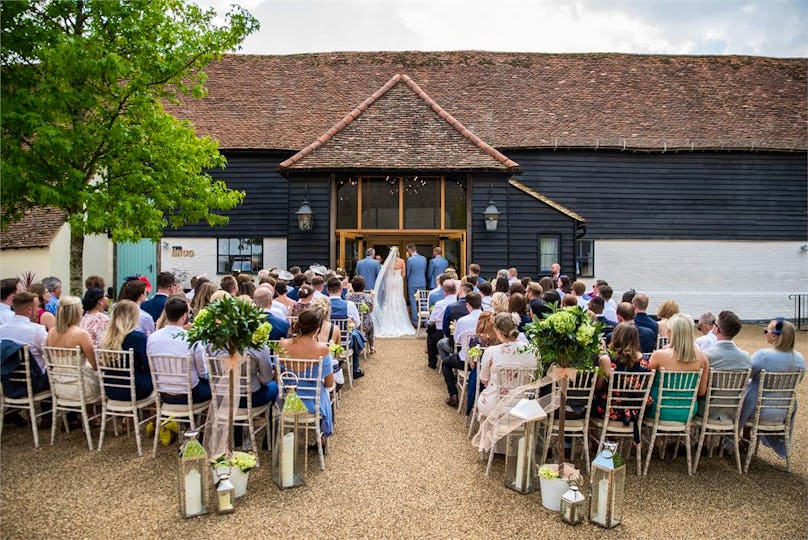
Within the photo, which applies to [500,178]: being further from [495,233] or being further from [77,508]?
[77,508]

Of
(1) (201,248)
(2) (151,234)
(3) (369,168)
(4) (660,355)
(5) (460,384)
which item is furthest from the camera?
(1) (201,248)

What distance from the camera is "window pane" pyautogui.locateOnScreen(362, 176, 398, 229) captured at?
14.7 m

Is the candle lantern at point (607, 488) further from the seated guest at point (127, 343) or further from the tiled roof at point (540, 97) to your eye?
the tiled roof at point (540, 97)

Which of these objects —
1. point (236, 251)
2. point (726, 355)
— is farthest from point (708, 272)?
point (236, 251)

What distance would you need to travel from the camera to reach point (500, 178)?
1440cm

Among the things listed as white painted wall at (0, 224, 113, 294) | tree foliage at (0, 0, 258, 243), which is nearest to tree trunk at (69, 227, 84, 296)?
tree foliage at (0, 0, 258, 243)

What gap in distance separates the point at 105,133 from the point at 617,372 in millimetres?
9326

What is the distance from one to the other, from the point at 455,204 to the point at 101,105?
8.43 meters

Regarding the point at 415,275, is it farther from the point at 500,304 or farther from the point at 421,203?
the point at 500,304

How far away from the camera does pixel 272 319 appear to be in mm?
6152

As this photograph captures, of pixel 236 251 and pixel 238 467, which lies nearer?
pixel 238 467

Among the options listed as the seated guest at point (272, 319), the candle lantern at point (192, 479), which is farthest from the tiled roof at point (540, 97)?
the candle lantern at point (192, 479)

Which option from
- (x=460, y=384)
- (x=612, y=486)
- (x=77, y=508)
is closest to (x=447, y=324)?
(x=460, y=384)

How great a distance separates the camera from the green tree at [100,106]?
913cm
